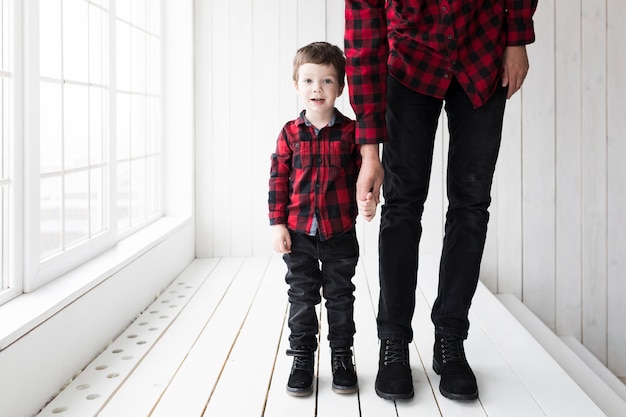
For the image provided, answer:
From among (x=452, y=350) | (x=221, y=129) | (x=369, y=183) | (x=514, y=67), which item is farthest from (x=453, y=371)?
(x=221, y=129)

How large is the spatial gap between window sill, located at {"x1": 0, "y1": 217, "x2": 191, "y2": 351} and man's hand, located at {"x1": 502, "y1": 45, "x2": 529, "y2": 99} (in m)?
1.24

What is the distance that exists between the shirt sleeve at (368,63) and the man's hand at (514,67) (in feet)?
0.95

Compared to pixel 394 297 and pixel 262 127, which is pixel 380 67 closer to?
pixel 394 297

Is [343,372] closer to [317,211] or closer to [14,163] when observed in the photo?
[317,211]

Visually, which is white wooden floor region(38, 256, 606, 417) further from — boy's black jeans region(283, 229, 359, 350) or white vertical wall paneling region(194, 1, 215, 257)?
white vertical wall paneling region(194, 1, 215, 257)

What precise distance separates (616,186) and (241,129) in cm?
187

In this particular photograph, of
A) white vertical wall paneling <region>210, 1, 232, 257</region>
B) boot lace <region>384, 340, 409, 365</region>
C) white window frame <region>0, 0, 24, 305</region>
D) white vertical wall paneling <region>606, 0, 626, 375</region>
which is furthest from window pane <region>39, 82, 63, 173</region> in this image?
white vertical wall paneling <region>606, 0, 626, 375</region>

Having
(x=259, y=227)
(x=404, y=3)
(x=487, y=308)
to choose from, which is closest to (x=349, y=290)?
(x=404, y=3)

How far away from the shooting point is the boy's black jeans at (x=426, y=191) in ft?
4.88

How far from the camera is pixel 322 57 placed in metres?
1.53

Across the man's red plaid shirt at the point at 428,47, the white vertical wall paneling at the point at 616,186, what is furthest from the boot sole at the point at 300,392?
the white vertical wall paneling at the point at 616,186

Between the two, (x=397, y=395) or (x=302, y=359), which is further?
(x=302, y=359)

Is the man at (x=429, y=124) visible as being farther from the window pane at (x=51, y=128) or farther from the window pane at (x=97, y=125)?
the window pane at (x=97, y=125)

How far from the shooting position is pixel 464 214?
1.54 meters
